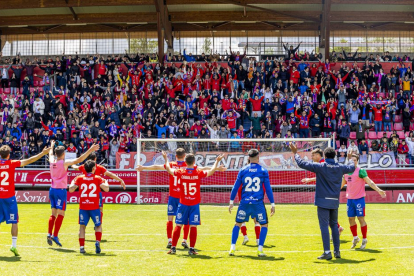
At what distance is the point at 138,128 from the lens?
95.5 feet

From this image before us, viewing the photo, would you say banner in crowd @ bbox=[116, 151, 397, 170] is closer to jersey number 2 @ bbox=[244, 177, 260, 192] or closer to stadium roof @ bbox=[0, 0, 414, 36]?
jersey number 2 @ bbox=[244, 177, 260, 192]

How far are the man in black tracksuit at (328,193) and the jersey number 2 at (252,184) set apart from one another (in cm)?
98

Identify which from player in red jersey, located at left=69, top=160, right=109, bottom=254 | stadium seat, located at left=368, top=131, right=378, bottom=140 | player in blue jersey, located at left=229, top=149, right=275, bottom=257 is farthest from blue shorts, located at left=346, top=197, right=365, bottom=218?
stadium seat, located at left=368, top=131, right=378, bottom=140

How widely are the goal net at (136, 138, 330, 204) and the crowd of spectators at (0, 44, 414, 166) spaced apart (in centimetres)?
300

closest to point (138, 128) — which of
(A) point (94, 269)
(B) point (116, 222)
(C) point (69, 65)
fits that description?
(C) point (69, 65)

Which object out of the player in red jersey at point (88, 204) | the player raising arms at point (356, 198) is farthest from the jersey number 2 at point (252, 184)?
the player in red jersey at point (88, 204)

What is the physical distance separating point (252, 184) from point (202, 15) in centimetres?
2999

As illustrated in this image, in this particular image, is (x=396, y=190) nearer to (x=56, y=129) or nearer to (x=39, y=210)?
(x=39, y=210)

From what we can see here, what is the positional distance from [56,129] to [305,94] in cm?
1472

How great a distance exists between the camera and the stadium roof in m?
36.1

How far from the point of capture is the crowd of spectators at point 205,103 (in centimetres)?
2883

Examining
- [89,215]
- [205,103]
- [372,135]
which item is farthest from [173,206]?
[372,135]

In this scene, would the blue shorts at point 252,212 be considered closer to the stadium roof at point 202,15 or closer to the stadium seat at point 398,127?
the stadium seat at point 398,127

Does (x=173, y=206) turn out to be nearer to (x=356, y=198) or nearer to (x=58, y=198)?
(x=58, y=198)
